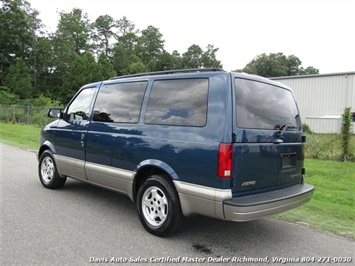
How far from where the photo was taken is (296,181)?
14.4 ft

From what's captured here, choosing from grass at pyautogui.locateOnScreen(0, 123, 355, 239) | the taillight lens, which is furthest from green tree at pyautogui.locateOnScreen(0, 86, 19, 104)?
the taillight lens

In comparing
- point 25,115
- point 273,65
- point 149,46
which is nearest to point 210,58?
point 149,46

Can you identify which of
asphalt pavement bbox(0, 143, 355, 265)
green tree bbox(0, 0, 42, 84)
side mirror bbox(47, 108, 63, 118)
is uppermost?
green tree bbox(0, 0, 42, 84)

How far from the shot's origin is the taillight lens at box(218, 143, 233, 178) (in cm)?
336

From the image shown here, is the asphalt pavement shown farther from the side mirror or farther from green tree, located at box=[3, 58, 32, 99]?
green tree, located at box=[3, 58, 32, 99]

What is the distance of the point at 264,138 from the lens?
377cm

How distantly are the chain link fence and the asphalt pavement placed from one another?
68.9 feet

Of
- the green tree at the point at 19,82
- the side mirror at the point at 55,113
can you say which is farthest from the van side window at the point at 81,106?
the green tree at the point at 19,82

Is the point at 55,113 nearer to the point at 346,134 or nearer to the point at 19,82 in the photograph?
the point at 346,134

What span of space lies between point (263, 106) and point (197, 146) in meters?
1.07

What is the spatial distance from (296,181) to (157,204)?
1.98m

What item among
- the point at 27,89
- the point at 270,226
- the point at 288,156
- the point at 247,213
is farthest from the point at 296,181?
the point at 27,89

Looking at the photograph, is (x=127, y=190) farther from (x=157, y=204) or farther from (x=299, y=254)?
(x=299, y=254)

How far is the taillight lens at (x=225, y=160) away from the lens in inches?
132
